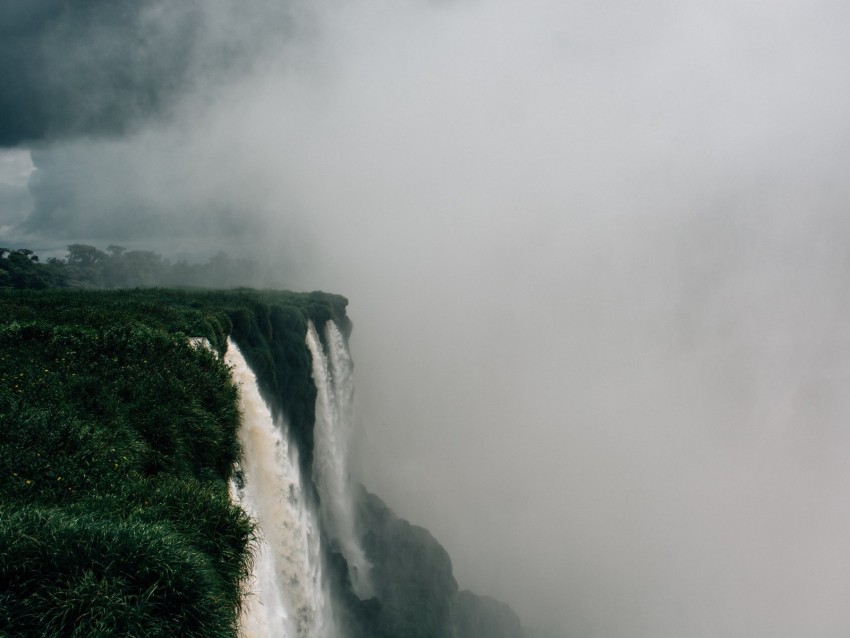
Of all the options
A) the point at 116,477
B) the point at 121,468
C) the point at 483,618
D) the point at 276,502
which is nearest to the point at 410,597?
the point at 483,618

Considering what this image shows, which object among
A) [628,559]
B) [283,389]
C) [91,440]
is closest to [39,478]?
[91,440]

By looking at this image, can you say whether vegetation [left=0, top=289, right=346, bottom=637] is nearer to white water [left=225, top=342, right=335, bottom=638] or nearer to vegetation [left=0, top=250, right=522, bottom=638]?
vegetation [left=0, top=250, right=522, bottom=638]

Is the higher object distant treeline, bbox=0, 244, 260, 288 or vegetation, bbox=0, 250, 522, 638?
distant treeline, bbox=0, 244, 260, 288

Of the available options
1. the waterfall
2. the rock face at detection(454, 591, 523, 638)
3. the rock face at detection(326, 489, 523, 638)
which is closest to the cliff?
the waterfall

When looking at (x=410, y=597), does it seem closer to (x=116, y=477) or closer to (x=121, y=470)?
(x=121, y=470)

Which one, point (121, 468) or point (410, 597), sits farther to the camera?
point (410, 597)

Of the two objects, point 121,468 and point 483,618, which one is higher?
point 121,468

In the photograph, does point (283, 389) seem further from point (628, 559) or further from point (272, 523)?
point (628, 559)
